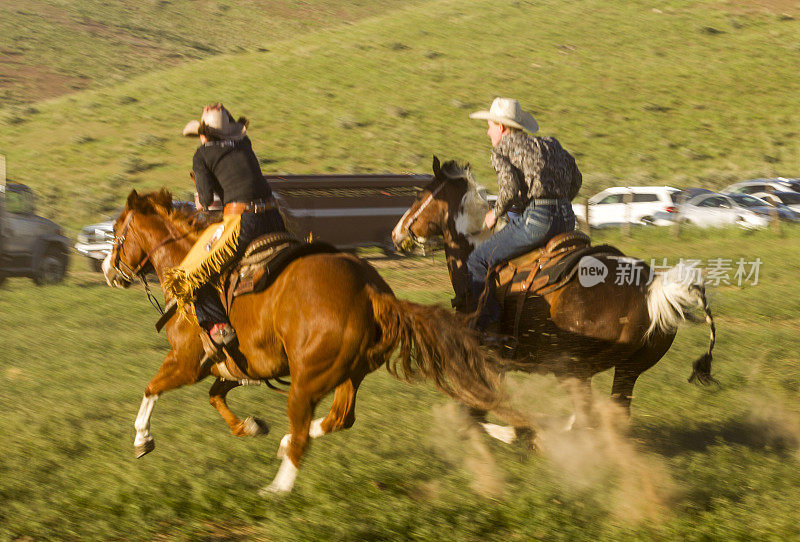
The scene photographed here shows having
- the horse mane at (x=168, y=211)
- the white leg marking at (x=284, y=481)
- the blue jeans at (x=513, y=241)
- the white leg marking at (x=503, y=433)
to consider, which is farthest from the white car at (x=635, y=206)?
the white leg marking at (x=284, y=481)

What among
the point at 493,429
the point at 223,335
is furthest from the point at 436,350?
the point at 223,335

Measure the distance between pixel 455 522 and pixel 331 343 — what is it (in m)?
1.41

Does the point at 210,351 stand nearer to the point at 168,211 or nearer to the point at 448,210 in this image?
the point at 168,211

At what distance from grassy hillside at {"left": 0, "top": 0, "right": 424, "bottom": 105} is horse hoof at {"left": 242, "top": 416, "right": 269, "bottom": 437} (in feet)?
136

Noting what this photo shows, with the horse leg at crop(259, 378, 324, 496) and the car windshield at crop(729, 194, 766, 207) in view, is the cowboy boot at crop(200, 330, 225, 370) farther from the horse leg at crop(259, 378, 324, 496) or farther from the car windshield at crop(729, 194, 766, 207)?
the car windshield at crop(729, 194, 766, 207)

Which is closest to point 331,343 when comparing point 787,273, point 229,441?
point 229,441

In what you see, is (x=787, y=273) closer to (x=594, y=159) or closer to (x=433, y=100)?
(x=594, y=159)

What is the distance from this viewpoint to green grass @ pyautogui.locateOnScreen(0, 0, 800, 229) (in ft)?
122

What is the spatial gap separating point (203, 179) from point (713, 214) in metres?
23.3

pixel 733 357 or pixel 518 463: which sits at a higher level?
pixel 518 463

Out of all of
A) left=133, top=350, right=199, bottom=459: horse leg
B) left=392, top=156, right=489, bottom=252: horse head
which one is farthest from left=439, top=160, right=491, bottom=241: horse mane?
left=133, top=350, right=199, bottom=459: horse leg

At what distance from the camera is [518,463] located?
6.66 meters

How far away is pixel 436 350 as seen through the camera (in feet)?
19.5

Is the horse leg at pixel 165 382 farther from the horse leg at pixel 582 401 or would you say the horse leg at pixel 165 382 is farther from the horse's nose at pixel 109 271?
the horse leg at pixel 582 401
